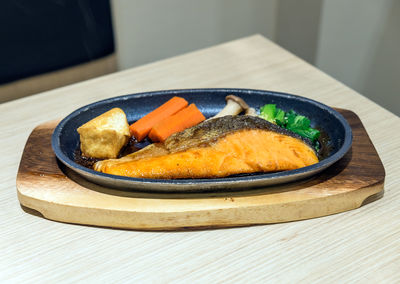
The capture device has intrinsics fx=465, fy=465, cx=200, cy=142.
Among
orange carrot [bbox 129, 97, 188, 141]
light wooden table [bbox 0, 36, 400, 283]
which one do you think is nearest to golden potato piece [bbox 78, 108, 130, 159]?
orange carrot [bbox 129, 97, 188, 141]

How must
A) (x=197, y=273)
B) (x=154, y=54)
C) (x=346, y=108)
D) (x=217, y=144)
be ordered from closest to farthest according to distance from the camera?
1. (x=197, y=273)
2. (x=217, y=144)
3. (x=346, y=108)
4. (x=154, y=54)

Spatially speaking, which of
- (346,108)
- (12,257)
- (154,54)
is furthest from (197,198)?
(154,54)

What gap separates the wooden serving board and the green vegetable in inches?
5.4

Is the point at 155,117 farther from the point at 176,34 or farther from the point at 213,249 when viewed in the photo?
the point at 176,34

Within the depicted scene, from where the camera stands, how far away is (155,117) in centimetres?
128

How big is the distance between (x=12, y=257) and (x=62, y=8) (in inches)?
49.2

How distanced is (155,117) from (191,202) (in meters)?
0.33

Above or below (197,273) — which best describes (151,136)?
above

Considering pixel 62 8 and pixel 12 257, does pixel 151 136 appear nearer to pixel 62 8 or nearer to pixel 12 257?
pixel 12 257

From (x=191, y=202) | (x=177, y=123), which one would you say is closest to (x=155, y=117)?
(x=177, y=123)

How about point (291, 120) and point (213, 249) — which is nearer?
point (213, 249)

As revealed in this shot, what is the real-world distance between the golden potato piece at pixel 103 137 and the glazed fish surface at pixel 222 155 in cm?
7

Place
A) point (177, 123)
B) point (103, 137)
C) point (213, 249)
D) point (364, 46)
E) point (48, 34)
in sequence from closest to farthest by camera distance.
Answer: point (213, 249) → point (103, 137) → point (177, 123) → point (48, 34) → point (364, 46)

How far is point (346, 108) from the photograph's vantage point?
1485 millimetres
